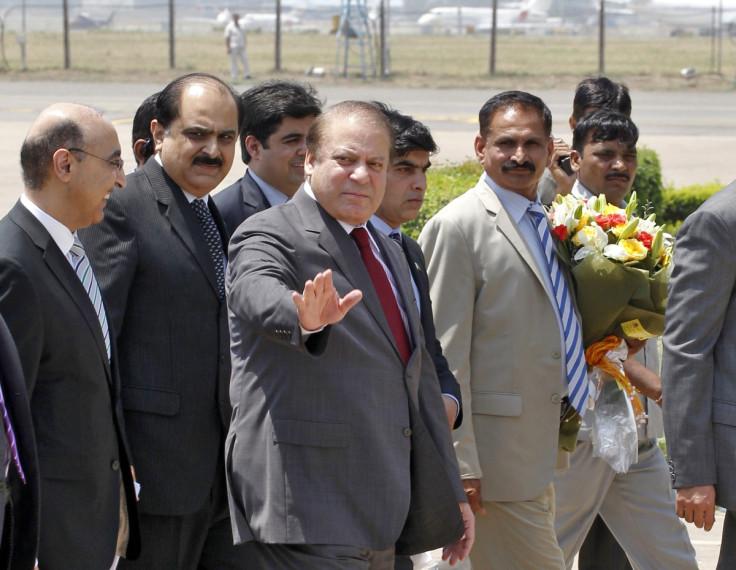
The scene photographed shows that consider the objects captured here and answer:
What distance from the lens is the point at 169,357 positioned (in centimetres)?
397

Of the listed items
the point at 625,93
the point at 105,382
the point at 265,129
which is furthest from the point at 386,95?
the point at 105,382

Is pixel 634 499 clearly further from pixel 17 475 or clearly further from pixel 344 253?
pixel 17 475

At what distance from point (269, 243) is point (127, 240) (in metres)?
0.80

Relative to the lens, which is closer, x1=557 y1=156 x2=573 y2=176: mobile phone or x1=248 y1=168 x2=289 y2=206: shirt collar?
x1=248 y1=168 x2=289 y2=206: shirt collar

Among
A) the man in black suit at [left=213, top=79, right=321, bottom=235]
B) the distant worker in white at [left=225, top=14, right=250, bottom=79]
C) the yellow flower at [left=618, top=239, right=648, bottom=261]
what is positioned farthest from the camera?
the distant worker in white at [left=225, top=14, right=250, bottom=79]

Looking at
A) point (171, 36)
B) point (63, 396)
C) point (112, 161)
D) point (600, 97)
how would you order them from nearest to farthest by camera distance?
point (63, 396) → point (112, 161) → point (600, 97) → point (171, 36)

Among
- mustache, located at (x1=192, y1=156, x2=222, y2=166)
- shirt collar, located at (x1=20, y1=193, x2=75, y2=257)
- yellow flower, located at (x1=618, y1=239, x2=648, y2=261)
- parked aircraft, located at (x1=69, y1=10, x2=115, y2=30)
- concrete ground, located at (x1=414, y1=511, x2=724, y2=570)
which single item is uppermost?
parked aircraft, located at (x1=69, y1=10, x2=115, y2=30)

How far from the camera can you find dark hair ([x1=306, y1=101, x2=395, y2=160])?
3586 millimetres

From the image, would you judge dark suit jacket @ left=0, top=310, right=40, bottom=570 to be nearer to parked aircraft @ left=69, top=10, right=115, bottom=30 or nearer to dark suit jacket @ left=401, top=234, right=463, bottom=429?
dark suit jacket @ left=401, top=234, right=463, bottom=429

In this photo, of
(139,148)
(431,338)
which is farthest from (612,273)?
(139,148)

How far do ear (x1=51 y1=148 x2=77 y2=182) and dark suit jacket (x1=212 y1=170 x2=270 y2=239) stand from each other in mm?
1146

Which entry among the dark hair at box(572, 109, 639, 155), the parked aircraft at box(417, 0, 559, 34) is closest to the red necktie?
the dark hair at box(572, 109, 639, 155)

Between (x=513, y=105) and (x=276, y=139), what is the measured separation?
107 centimetres

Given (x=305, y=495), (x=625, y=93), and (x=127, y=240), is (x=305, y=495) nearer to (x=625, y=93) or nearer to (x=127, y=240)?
(x=127, y=240)
